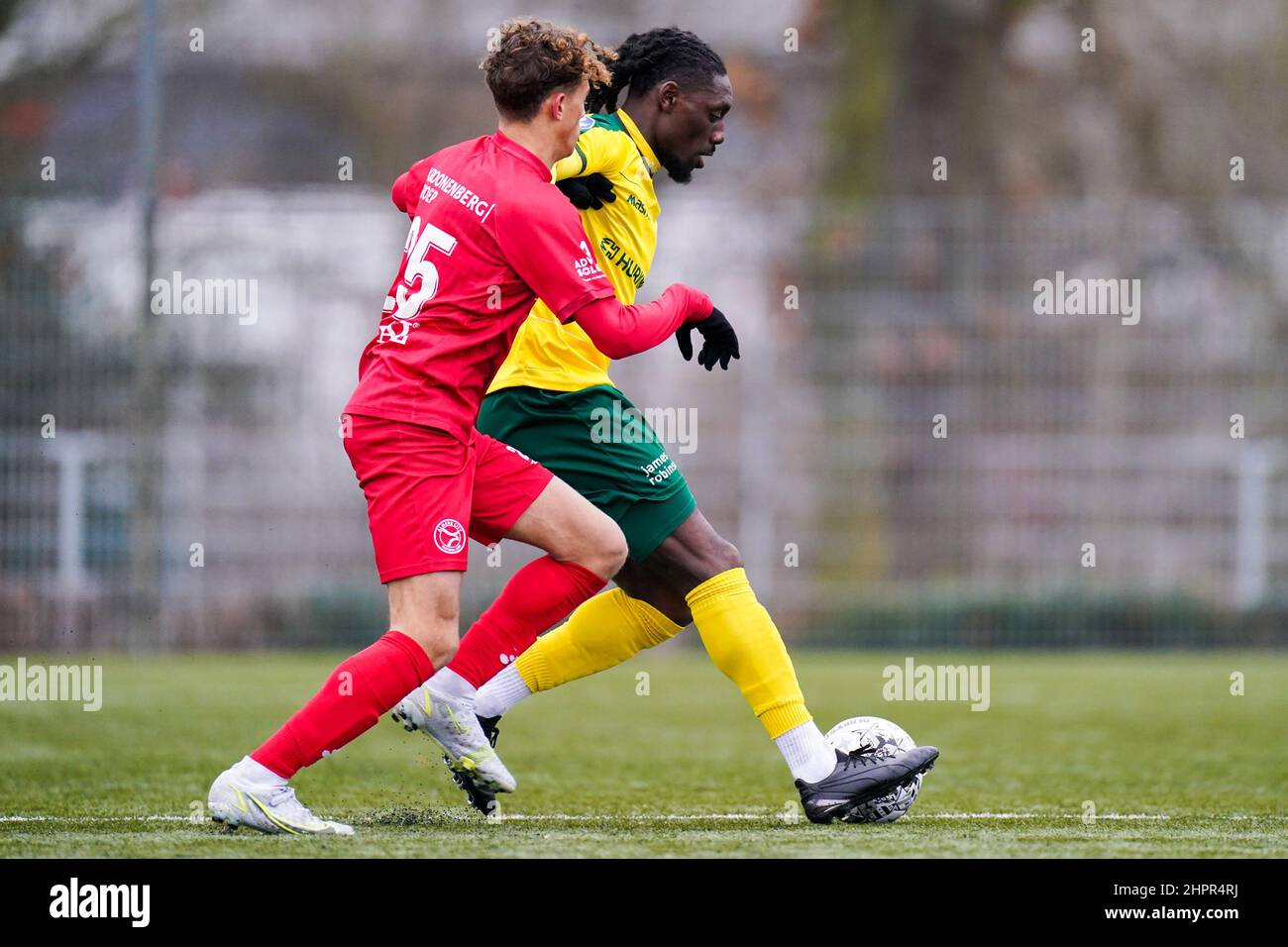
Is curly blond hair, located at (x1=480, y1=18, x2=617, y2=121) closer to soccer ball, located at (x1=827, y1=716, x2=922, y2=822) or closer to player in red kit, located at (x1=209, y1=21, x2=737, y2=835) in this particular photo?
player in red kit, located at (x1=209, y1=21, x2=737, y2=835)

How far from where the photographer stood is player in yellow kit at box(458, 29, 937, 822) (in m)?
4.78

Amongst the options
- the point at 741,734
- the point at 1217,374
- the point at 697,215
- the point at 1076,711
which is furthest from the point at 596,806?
the point at 1217,374

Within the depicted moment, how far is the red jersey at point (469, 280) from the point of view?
4.27m

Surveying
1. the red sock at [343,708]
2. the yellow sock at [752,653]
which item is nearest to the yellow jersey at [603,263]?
the yellow sock at [752,653]

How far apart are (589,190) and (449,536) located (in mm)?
1125

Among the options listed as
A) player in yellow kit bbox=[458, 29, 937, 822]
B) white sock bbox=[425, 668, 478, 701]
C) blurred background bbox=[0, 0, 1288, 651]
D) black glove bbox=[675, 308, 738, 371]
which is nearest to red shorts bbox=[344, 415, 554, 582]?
white sock bbox=[425, 668, 478, 701]

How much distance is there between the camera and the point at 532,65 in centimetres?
435

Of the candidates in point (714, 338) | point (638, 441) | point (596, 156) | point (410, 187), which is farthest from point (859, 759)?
point (410, 187)

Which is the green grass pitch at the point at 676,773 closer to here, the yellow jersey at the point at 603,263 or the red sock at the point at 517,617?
the red sock at the point at 517,617

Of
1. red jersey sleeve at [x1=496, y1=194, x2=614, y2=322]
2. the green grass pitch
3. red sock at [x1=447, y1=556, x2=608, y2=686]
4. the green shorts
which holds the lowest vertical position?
the green grass pitch

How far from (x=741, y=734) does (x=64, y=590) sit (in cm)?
590

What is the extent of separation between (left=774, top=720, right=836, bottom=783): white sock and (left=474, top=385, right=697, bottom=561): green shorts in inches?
25.8

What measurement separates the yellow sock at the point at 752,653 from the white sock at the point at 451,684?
66cm
